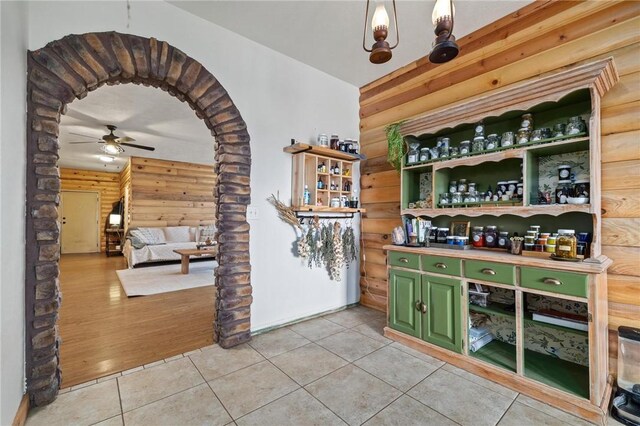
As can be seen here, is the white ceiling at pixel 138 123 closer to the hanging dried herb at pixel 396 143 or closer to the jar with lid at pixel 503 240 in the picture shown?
the hanging dried herb at pixel 396 143

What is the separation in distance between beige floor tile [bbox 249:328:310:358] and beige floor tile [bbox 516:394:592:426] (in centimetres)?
158

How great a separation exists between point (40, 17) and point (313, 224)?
2.48 m

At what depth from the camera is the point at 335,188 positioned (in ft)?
10.3

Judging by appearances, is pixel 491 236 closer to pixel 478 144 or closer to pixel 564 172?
pixel 564 172

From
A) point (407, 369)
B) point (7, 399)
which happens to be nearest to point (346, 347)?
point (407, 369)

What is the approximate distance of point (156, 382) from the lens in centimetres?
190

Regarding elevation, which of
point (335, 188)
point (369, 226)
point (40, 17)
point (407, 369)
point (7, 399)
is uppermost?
point (40, 17)

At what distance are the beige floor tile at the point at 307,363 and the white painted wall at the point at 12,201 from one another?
4.77ft

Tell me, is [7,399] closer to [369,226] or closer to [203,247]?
[369,226]

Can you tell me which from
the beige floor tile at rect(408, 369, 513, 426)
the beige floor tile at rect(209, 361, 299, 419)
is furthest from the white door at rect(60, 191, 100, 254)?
the beige floor tile at rect(408, 369, 513, 426)

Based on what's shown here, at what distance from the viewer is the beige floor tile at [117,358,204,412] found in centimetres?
174

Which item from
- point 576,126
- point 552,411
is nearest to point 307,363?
point 552,411

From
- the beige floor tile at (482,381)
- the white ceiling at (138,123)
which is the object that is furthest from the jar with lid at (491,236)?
the white ceiling at (138,123)

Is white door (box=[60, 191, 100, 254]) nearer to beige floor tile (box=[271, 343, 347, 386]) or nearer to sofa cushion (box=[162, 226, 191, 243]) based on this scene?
sofa cushion (box=[162, 226, 191, 243])
